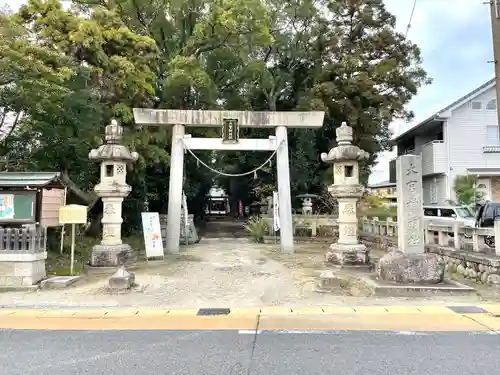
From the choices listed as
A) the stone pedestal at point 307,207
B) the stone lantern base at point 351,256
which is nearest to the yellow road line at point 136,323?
the stone lantern base at point 351,256

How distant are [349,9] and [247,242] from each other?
1569 centimetres

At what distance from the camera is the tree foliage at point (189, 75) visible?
563 inches

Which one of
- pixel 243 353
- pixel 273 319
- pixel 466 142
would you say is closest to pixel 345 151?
pixel 273 319

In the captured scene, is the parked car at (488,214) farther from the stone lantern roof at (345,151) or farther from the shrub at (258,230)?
the shrub at (258,230)

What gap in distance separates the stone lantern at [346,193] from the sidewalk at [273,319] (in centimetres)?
462

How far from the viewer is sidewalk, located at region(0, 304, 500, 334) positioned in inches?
249

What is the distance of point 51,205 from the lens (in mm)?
11984

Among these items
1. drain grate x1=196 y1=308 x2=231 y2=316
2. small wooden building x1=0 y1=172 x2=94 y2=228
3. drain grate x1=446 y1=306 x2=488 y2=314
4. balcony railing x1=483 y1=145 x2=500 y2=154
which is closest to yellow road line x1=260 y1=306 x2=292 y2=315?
drain grate x1=196 y1=308 x2=231 y2=316

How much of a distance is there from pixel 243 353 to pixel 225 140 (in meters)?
11.2

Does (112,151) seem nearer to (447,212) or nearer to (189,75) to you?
(189,75)

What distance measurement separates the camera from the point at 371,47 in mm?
24797

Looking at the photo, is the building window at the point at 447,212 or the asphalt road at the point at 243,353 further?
the building window at the point at 447,212

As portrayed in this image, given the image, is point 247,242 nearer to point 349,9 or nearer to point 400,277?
point 400,277

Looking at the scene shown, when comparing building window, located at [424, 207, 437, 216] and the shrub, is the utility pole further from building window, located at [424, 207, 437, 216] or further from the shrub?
the shrub
